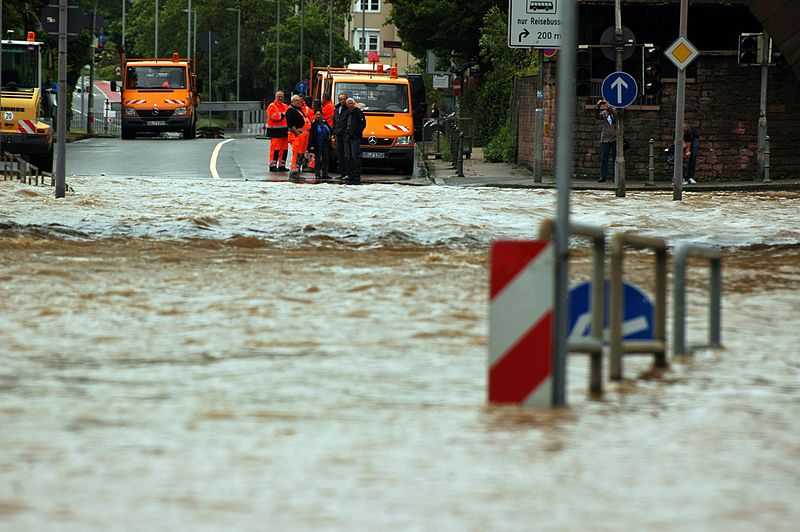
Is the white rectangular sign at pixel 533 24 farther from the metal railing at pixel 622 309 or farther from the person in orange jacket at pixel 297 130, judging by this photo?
the metal railing at pixel 622 309

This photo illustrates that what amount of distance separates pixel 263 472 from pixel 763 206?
71.5ft

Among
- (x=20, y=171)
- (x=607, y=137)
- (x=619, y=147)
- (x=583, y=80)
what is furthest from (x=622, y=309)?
(x=583, y=80)

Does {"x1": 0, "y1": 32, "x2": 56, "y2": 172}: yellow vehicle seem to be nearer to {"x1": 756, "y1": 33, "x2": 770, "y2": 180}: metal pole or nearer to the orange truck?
{"x1": 756, "y1": 33, "x2": 770, "y2": 180}: metal pole

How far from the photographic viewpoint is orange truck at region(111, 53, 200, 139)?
57.2 metres

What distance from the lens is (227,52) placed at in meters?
114

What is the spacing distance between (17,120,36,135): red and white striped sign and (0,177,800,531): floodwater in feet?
54.9

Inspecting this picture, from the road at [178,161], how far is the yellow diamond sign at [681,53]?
6561 millimetres

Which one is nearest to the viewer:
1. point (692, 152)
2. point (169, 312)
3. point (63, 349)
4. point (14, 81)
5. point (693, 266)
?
point (63, 349)

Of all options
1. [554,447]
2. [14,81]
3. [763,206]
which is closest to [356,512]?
[554,447]

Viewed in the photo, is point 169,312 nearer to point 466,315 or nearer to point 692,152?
point 466,315

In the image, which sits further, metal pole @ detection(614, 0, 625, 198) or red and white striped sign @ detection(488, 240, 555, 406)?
metal pole @ detection(614, 0, 625, 198)

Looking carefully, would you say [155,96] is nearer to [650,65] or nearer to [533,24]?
[533,24]

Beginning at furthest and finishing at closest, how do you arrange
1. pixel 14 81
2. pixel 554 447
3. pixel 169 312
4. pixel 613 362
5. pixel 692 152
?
pixel 692 152
pixel 14 81
pixel 169 312
pixel 613 362
pixel 554 447

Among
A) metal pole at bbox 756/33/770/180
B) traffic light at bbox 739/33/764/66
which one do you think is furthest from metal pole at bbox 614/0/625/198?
metal pole at bbox 756/33/770/180
